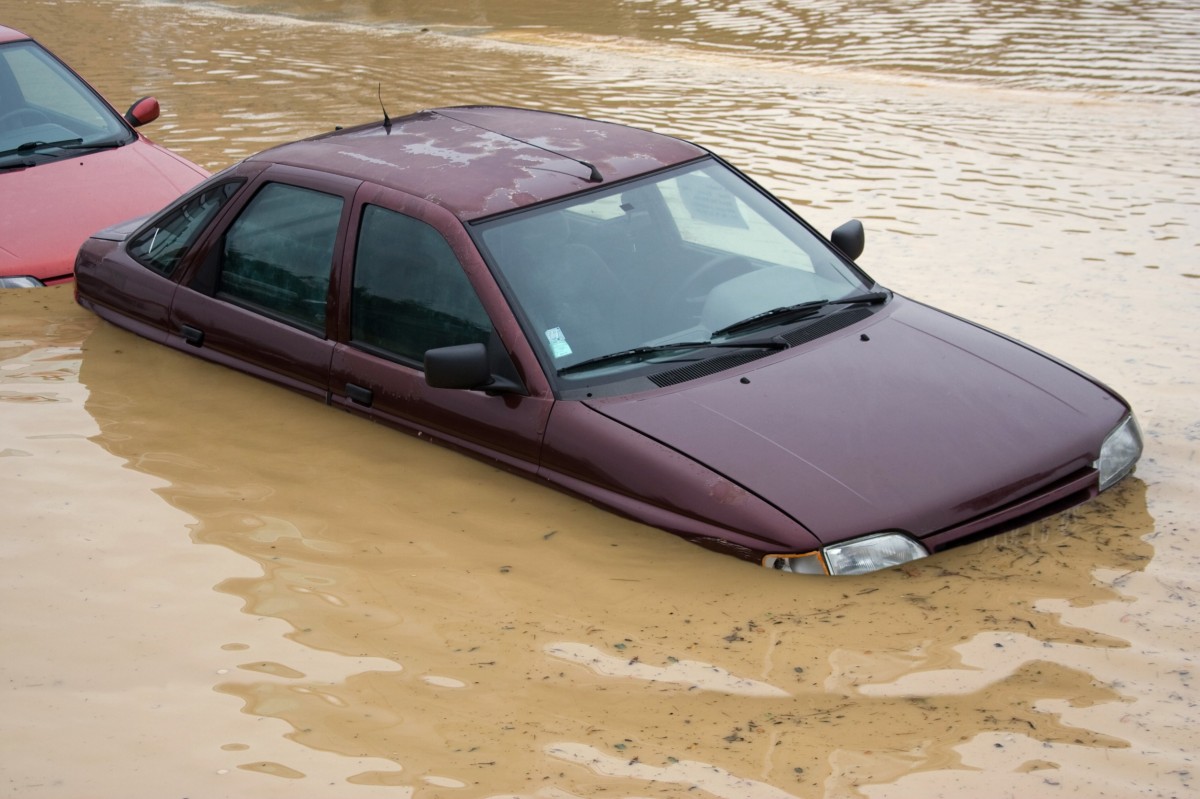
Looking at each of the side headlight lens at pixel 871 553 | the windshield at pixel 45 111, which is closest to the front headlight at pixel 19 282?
the windshield at pixel 45 111

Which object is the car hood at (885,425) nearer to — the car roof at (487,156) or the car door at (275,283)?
the car roof at (487,156)

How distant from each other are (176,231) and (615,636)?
338 centimetres

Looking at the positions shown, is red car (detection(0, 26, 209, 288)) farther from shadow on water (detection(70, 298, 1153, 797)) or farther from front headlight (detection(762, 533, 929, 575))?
front headlight (detection(762, 533, 929, 575))

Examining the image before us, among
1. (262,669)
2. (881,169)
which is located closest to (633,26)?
(881,169)

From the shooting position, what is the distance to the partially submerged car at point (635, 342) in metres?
4.55

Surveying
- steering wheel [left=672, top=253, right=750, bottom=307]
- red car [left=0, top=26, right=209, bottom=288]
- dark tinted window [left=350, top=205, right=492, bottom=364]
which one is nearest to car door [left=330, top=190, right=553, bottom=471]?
dark tinted window [left=350, top=205, right=492, bottom=364]

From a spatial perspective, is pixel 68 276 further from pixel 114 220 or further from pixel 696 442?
pixel 696 442

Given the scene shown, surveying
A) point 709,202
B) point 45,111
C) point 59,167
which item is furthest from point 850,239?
point 45,111

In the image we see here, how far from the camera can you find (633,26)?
65.7 feet

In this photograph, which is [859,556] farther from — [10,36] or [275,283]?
[10,36]

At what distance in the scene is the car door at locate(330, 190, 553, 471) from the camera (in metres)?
5.04

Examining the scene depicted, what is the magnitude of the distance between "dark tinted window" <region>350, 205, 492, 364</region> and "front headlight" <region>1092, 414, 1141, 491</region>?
227 centimetres

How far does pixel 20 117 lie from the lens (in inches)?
337

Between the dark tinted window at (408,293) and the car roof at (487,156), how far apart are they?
0.53ft
